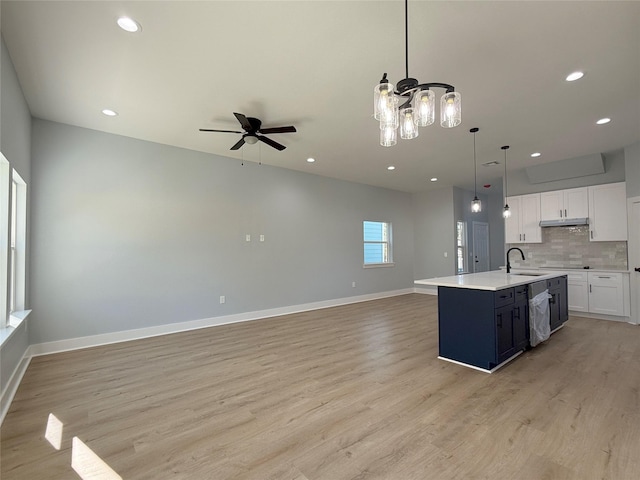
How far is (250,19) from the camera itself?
85.7 inches

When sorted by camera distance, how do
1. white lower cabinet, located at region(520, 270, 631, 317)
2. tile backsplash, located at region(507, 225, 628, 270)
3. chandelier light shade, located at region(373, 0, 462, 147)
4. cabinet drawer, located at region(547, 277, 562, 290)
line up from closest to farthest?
1. chandelier light shade, located at region(373, 0, 462, 147)
2. cabinet drawer, located at region(547, 277, 562, 290)
3. white lower cabinet, located at region(520, 270, 631, 317)
4. tile backsplash, located at region(507, 225, 628, 270)

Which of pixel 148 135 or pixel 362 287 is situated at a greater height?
pixel 148 135

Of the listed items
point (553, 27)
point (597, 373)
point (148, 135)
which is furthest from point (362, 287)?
point (553, 27)

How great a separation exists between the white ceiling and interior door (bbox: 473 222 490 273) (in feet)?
15.1

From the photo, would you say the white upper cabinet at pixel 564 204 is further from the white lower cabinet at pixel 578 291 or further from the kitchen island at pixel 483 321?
the kitchen island at pixel 483 321

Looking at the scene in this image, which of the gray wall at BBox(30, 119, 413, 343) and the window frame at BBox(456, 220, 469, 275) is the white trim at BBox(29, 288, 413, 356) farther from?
the window frame at BBox(456, 220, 469, 275)

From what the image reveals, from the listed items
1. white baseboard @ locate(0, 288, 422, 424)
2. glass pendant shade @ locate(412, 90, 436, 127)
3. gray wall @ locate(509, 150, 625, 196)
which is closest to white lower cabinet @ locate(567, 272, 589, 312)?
gray wall @ locate(509, 150, 625, 196)

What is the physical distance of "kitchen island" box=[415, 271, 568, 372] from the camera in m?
3.06

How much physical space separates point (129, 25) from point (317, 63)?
1.49m

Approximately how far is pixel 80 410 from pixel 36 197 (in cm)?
284

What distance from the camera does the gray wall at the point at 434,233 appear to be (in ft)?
26.2

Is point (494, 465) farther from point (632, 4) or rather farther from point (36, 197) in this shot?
point (36, 197)

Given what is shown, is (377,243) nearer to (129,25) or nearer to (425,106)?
(425,106)

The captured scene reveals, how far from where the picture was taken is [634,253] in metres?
4.89
